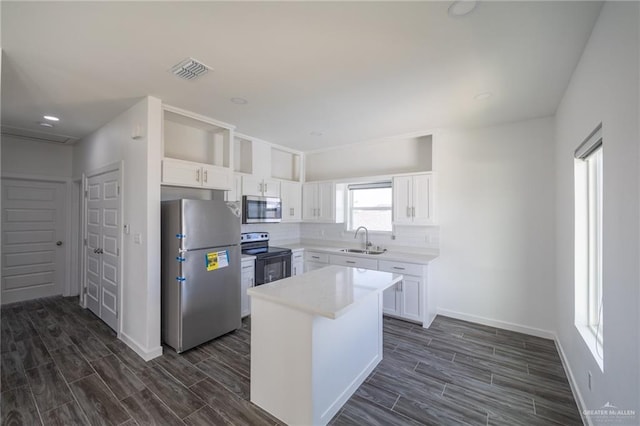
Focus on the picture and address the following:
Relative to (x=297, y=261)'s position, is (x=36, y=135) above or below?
above

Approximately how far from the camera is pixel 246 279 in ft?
12.1

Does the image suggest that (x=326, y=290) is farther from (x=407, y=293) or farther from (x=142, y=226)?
(x=142, y=226)

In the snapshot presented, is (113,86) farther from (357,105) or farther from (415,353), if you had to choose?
(415,353)

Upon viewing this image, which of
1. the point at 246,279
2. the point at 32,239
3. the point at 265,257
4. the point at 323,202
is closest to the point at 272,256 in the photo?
the point at 265,257

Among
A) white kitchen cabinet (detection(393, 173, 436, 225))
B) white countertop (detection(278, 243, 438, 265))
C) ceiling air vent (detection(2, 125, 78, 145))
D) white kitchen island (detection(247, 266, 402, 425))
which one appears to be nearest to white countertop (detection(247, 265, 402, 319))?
white kitchen island (detection(247, 266, 402, 425))

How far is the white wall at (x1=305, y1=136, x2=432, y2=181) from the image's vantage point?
4076 mm

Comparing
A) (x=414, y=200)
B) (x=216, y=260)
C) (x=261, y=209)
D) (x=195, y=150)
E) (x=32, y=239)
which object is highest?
(x=195, y=150)

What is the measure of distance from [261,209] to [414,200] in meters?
2.34

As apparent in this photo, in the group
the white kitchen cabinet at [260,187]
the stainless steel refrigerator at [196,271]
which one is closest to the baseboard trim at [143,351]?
the stainless steel refrigerator at [196,271]

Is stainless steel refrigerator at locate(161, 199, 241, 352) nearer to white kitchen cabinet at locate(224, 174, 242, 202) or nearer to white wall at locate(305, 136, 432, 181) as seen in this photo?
white kitchen cabinet at locate(224, 174, 242, 202)

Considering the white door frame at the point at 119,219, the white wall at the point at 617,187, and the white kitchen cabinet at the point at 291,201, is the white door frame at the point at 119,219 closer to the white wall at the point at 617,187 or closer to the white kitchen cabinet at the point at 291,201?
the white kitchen cabinet at the point at 291,201

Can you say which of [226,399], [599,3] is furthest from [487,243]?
[226,399]

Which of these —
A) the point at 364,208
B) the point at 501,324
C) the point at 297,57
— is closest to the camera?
the point at 297,57

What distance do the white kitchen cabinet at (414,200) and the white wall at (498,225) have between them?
247 millimetres
